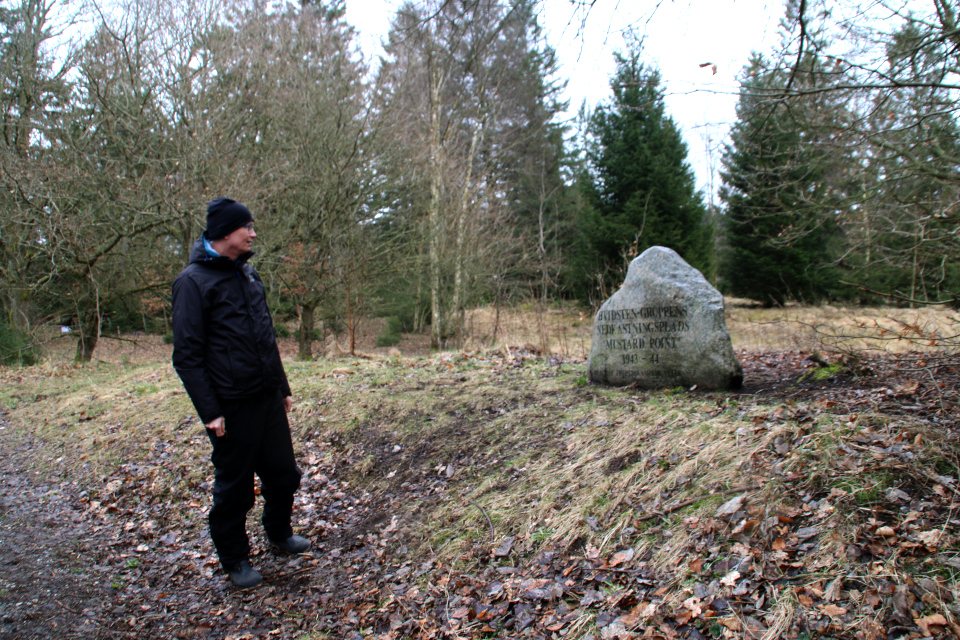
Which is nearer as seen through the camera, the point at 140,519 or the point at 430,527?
the point at 430,527

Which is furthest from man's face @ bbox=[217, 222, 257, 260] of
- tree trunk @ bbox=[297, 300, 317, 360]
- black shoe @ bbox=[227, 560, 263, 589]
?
tree trunk @ bbox=[297, 300, 317, 360]

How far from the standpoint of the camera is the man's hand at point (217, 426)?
2965mm

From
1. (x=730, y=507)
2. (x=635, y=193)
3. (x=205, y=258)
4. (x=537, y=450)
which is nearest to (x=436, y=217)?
(x=635, y=193)

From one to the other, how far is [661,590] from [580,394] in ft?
10.8

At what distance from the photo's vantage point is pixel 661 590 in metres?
2.68

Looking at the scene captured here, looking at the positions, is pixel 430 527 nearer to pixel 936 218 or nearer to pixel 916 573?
pixel 916 573

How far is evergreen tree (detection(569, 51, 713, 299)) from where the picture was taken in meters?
18.5

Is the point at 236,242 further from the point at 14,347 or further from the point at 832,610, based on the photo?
the point at 14,347

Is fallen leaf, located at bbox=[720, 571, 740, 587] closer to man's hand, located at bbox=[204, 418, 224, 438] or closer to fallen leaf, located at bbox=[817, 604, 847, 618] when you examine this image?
fallen leaf, located at bbox=[817, 604, 847, 618]

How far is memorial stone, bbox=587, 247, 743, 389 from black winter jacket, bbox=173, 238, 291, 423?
13.2 ft

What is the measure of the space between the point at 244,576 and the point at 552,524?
1.81 meters

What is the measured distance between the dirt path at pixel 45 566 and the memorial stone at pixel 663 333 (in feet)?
16.0

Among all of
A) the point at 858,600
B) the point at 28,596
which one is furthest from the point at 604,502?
the point at 28,596

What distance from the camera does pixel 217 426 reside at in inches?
117
